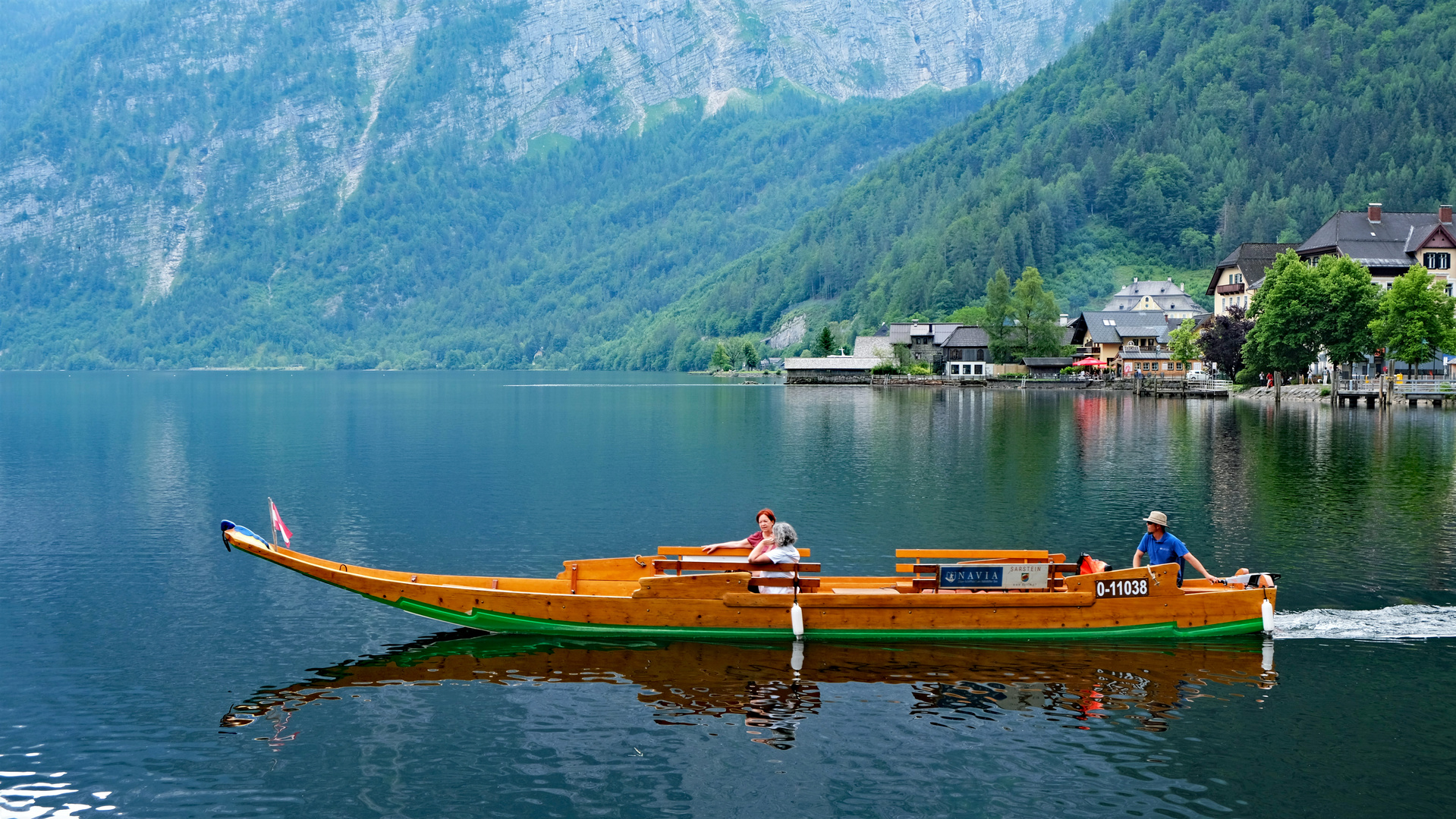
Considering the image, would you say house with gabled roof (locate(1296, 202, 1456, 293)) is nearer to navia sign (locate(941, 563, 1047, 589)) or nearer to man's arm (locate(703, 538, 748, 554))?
navia sign (locate(941, 563, 1047, 589))

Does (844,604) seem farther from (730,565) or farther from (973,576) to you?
(973,576)

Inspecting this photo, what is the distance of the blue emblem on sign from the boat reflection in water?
153 cm

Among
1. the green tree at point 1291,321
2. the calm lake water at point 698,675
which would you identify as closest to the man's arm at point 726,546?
the calm lake water at point 698,675

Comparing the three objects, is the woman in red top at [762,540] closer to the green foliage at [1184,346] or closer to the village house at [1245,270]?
the green foliage at [1184,346]

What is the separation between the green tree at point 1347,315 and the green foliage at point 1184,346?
54.6m

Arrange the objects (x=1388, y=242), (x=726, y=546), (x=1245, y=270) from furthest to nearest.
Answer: (x=1245, y=270)
(x=1388, y=242)
(x=726, y=546)

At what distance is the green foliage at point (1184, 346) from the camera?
18350cm

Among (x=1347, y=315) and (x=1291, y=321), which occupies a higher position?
(x=1347, y=315)

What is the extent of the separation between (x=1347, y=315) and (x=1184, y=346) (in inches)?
2368

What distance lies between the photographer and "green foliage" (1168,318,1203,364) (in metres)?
184

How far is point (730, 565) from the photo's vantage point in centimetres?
3050

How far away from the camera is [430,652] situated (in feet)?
96.7

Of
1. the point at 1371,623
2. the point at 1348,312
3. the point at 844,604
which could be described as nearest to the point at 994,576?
the point at 844,604

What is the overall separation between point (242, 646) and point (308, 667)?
3.14 metres
